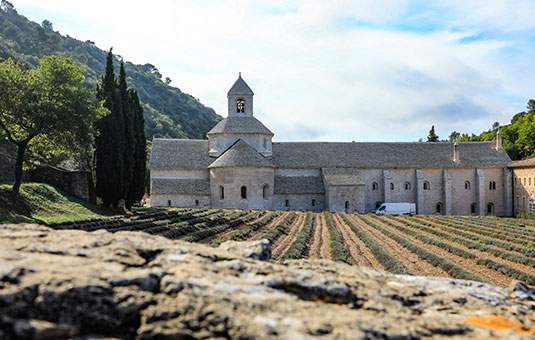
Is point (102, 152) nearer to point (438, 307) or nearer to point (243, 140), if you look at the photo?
point (243, 140)

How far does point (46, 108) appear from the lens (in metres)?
23.4

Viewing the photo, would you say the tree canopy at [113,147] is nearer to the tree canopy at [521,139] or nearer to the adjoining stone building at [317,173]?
the adjoining stone building at [317,173]

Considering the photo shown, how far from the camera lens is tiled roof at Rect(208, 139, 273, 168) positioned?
44.9 m

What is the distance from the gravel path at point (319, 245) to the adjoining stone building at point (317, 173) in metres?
16.7

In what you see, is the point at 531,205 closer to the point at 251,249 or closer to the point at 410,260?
the point at 410,260

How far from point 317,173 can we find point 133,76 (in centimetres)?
14270

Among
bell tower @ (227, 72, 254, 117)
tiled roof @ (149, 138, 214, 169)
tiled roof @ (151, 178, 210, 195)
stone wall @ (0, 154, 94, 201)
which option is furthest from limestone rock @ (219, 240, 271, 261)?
bell tower @ (227, 72, 254, 117)

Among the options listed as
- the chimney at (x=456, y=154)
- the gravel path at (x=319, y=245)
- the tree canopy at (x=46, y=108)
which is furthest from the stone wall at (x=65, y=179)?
the chimney at (x=456, y=154)

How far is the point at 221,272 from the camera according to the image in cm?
521

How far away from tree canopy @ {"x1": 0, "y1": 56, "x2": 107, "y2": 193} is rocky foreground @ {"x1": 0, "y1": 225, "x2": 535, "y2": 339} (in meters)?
19.6

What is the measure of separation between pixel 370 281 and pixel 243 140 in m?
44.1

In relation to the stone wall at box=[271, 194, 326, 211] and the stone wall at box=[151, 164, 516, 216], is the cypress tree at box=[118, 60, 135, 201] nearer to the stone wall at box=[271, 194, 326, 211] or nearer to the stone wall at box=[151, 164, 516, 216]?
the stone wall at box=[151, 164, 516, 216]

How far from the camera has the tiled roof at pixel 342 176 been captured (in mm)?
47656

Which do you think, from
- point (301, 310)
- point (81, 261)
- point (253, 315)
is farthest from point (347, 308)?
point (81, 261)
